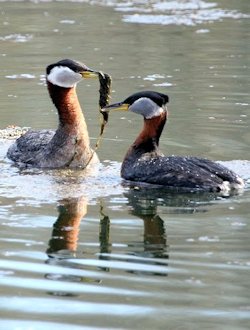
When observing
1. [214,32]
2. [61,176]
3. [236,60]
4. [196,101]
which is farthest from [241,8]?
[61,176]

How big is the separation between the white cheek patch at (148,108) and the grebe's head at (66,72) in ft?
2.77

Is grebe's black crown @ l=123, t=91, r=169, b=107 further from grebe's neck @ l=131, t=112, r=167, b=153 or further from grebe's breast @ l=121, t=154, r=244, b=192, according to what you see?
grebe's breast @ l=121, t=154, r=244, b=192

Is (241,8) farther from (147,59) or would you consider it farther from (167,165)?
(167,165)

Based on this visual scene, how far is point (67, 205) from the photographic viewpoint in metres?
10.6

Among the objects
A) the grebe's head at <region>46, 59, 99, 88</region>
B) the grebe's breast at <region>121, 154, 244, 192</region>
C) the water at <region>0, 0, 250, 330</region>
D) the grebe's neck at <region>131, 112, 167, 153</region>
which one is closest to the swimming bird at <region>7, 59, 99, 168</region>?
the grebe's head at <region>46, 59, 99, 88</region>

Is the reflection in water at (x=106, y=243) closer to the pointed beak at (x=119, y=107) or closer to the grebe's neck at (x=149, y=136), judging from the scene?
the grebe's neck at (x=149, y=136)

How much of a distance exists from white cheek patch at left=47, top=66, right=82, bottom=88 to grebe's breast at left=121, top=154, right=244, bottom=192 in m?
1.43

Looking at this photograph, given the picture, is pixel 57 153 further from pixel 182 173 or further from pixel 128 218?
pixel 128 218

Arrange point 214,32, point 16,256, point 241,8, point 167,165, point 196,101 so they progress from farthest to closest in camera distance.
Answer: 1. point 241,8
2. point 214,32
3. point 196,101
4. point 167,165
5. point 16,256

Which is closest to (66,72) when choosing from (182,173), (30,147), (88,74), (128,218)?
(88,74)

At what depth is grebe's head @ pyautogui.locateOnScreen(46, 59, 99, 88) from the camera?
41.8 feet

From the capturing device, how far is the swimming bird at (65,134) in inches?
498

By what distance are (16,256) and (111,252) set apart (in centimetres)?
77

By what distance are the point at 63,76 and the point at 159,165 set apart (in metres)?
1.87
